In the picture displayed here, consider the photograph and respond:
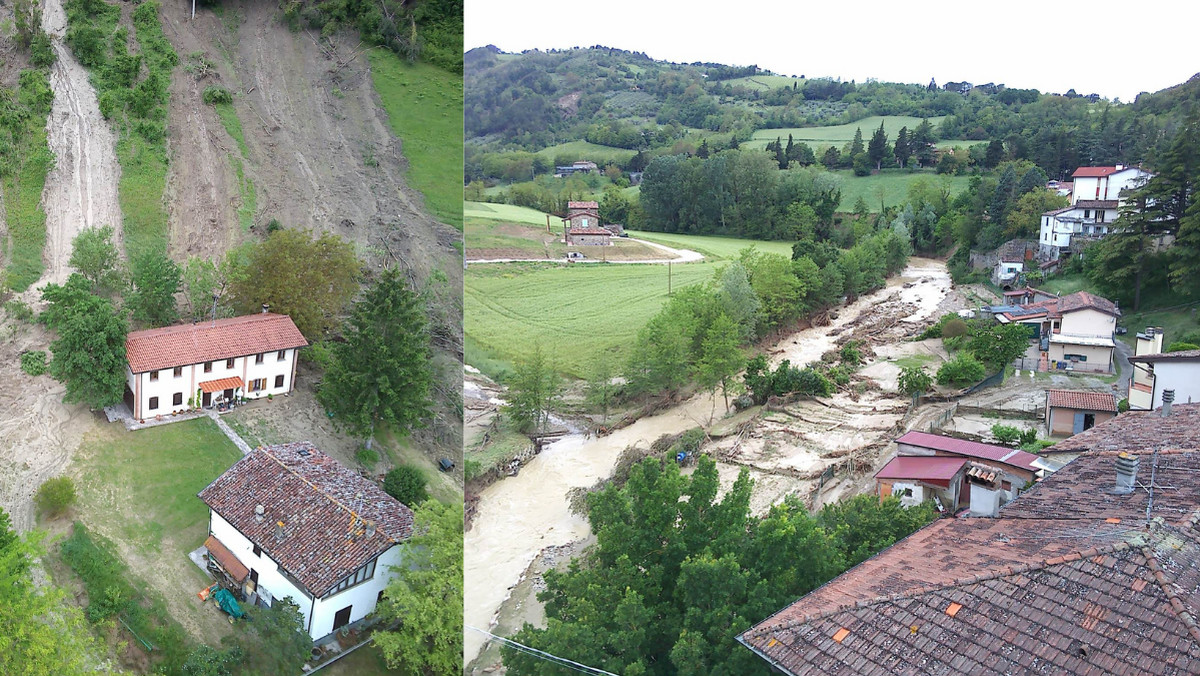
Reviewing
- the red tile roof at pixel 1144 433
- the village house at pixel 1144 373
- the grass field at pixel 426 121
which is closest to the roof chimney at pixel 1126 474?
the red tile roof at pixel 1144 433

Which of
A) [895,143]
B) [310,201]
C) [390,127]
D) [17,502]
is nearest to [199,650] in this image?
[17,502]

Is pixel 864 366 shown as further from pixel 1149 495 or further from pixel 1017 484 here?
pixel 1149 495

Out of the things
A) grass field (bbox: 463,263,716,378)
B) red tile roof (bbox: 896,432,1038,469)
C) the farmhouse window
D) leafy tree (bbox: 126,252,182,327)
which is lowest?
the farmhouse window

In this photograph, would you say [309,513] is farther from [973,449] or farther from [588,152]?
[973,449]

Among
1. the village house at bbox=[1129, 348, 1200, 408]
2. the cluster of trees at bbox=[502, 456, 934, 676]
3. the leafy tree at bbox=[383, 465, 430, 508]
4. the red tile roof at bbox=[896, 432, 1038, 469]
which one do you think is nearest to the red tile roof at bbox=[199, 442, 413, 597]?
the leafy tree at bbox=[383, 465, 430, 508]

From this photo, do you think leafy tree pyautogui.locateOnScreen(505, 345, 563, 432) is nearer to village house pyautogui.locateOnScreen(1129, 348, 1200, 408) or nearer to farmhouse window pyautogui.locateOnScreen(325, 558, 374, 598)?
farmhouse window pyautogui.locateOnScreen(325, 558, 374, 598)

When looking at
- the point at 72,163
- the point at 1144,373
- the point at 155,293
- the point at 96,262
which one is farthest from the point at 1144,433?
the point at 72,163

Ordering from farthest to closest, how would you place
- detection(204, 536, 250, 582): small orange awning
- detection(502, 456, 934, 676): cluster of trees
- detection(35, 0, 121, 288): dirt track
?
detection(35, 0, 121, 288): dirt track, detection(204, 536, 250, 582): small orange awning, detection(502, 456, 934, 676): cluster of trees
